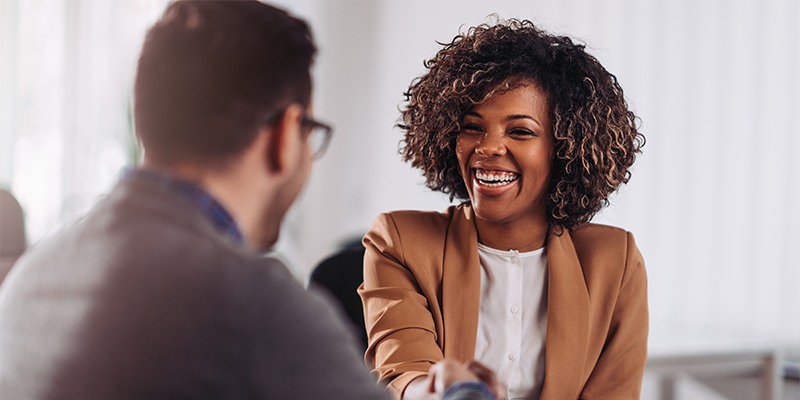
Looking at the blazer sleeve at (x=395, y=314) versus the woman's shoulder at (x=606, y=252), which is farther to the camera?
the woman's shoulder at (x=606, y=252)

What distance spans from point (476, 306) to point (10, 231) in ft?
3.57

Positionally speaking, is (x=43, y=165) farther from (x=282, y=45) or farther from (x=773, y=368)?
(x=773, y=368)

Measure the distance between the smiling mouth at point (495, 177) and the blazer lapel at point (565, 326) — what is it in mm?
195

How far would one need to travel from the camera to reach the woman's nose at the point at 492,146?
49.9 inches

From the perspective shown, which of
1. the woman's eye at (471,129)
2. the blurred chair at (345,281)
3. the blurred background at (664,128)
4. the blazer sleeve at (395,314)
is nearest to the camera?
the blazer sleeve at (395,314)

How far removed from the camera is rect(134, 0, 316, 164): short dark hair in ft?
2.37

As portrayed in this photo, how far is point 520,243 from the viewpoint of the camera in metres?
1.39

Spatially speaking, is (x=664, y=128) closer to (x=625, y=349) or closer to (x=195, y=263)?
(x=625, y=349)

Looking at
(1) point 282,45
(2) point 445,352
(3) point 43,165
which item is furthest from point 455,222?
(3) point 43,165

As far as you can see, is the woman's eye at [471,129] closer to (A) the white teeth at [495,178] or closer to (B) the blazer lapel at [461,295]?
(A) the white teeth at [495,178]

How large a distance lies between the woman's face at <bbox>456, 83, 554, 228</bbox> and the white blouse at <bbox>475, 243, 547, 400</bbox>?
12cm

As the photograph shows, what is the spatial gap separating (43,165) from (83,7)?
2.86ft

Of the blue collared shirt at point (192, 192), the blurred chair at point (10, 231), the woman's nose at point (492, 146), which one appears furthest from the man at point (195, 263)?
the blurred chair at point (10, 231)

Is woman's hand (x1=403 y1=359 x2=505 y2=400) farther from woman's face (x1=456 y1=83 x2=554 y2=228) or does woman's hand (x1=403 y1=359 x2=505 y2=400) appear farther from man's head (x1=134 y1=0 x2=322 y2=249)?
woman's face (x1=456 y1=83 x2=554 y2=228)
